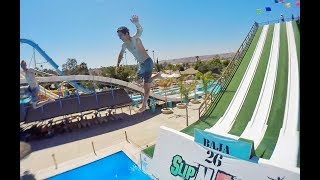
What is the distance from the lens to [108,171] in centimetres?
1208

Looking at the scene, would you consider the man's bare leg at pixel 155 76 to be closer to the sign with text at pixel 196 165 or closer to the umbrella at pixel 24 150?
the umbrella at pixel 24 150

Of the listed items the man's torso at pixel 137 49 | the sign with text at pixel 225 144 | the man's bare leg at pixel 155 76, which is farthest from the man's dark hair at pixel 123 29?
the sign with text at pixel 225 144

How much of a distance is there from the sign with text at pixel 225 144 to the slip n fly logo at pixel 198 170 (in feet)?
0.86

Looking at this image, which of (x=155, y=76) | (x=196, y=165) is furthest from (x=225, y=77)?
(x=155, y=76)

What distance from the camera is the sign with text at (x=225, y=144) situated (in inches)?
269

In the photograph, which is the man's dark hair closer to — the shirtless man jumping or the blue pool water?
the shirtless man jumping

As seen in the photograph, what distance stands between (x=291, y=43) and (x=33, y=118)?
2242cm

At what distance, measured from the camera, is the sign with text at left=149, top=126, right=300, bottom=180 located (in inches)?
255

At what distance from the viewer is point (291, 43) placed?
21.0m

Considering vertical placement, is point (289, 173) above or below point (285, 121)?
below
